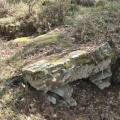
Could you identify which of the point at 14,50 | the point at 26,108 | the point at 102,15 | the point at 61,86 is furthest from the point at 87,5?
the point at 26,108

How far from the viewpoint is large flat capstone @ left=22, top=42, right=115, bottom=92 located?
18.7 feet

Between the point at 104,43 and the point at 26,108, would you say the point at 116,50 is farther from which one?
the point at 26,108

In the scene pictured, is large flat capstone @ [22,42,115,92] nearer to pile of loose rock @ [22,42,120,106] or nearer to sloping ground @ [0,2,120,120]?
pile of loose rock @ [22,42,120,106]

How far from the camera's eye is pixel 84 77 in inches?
248

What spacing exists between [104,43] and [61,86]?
3.94ft

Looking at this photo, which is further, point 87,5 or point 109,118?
point 87,5

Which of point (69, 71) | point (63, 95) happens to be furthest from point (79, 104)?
point (69, 71)

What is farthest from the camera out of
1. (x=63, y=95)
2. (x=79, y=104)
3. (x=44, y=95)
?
(x=79, y=104)

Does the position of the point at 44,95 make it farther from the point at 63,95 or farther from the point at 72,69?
the point at 72,69

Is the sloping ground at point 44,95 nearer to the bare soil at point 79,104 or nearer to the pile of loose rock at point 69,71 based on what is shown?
the bare soil at point 79,104

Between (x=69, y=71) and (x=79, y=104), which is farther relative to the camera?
(x=79, y=104)

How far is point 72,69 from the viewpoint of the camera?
19.6 feet

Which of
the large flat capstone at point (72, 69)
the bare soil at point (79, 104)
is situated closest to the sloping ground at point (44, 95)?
the bare soil at point (79, 104)

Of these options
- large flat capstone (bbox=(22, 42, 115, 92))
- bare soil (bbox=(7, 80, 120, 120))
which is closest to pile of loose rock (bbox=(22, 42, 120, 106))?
large flat capstone (bbox=(22, 42, 115, 92))
